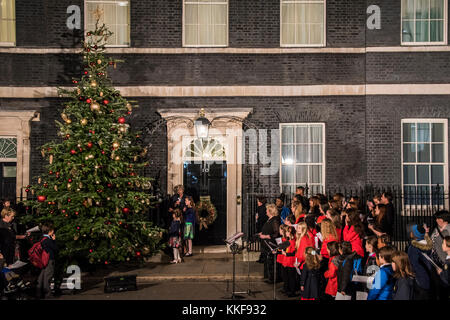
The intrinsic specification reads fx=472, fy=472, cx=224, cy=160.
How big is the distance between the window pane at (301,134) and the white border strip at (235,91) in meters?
0.97

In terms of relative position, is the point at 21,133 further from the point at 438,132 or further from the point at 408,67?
the point at 438,132

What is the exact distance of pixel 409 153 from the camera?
13570 mm

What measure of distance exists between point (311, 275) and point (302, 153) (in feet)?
21.1

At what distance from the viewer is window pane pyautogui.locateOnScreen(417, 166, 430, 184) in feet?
44.5

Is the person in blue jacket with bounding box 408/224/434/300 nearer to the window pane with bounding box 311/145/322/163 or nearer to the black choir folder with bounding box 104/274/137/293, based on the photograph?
the black choir folder with bounding box 104/274/137/293

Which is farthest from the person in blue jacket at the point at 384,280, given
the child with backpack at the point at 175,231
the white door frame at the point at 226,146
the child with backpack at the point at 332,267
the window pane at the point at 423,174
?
the window pane at the point at 423,174

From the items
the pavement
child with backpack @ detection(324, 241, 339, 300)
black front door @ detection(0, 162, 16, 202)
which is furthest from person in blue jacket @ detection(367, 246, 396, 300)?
black front door @ detection(0, 162, 16, 202)

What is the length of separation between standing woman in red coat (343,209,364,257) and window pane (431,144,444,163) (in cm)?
630

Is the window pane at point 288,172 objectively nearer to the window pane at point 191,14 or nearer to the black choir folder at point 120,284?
the window pane at point 191,14

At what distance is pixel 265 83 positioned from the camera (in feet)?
44.7

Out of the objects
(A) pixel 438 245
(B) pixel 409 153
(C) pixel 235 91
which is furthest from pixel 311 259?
(B) pixel 409 153

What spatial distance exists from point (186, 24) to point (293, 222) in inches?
277
